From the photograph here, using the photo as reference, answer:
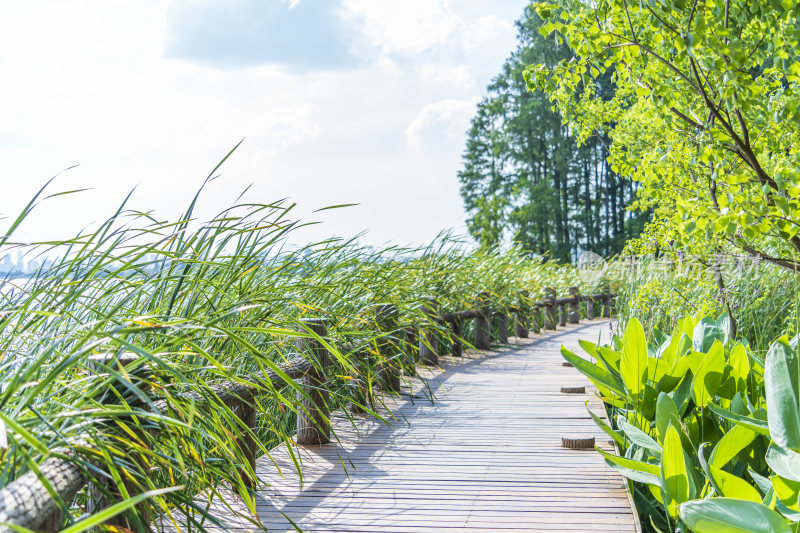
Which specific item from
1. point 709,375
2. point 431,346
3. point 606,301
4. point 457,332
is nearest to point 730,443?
point 709,375

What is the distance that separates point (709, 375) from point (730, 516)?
104 cm

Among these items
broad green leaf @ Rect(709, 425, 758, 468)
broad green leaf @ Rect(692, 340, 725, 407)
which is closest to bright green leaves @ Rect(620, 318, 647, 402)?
broad green leaf @ Rect(692, 340, 725, 407)

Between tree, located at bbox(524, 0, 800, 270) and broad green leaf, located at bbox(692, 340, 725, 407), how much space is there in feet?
1.72

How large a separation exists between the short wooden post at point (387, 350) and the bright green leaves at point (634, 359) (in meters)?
1.85

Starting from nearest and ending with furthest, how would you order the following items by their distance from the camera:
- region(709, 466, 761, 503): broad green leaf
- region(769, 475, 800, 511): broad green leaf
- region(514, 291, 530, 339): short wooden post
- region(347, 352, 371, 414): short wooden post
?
region(769, 475, 800, 511): broad green leaf → region(709, 466, 761, 503): broad green leaf → region(347, 352, 371, 414): short wooden post → region(514, 291, 530, 339): short wooden post

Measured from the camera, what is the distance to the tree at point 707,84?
9.25 ft

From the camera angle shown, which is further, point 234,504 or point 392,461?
point 392,461

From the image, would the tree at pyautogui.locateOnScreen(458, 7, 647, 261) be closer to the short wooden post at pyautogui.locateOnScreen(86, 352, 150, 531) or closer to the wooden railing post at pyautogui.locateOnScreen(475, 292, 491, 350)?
the wooden railing post at pyautogui.locateOnScreen(475, 292, 491, 350)

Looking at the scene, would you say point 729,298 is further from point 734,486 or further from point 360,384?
point 734,486

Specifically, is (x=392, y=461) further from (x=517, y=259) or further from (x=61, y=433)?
(x=517, y=259)

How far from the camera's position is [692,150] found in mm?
3799

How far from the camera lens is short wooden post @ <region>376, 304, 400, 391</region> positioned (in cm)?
473

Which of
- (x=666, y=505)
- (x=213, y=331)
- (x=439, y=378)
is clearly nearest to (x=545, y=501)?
(x=666, y=505)

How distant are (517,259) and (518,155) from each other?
24.3m
